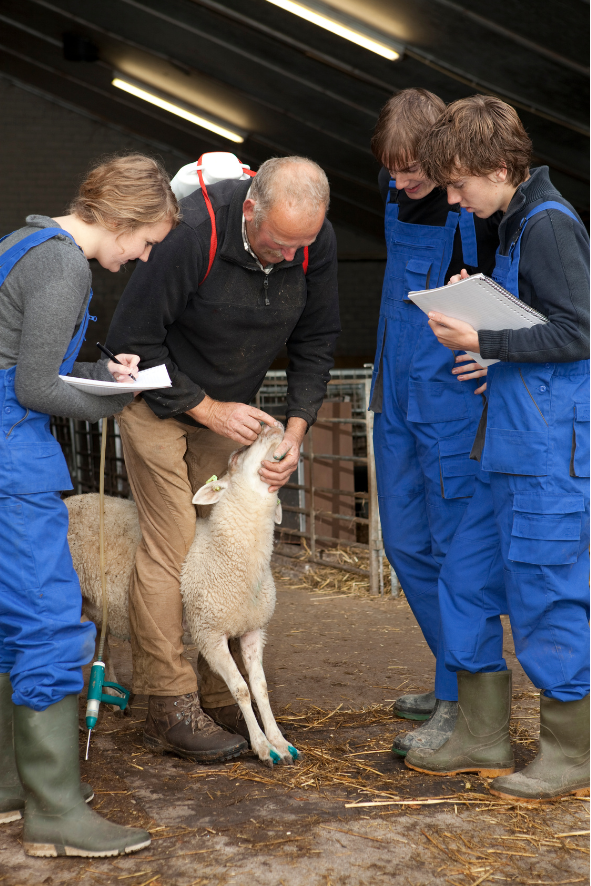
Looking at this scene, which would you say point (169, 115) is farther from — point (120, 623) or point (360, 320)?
point (120, 623)

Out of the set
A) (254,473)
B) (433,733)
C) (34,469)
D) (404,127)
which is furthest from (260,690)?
(404,127)

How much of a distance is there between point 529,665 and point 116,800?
1.20 meters

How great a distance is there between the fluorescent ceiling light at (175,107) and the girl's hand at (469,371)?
8974mm

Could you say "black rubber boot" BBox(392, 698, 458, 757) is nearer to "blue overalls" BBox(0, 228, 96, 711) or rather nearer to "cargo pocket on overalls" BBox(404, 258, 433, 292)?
"blue overalls" BBox(0, 228, 96, 711)

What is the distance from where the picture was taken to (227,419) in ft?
9.43

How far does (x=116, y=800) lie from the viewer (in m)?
2.45

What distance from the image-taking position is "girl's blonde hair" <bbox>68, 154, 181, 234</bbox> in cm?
224

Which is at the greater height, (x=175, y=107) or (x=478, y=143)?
(x=175, y=107)

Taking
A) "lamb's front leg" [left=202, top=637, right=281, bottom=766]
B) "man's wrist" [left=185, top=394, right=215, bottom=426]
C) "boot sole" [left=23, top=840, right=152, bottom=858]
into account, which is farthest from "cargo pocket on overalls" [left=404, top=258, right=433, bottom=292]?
"boot sole" [left=23, top=840, right=152, bottom=858]

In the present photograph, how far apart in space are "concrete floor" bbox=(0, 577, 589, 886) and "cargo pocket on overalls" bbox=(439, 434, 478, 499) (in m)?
0.84

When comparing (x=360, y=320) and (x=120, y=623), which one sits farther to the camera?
(x=360, y=320)

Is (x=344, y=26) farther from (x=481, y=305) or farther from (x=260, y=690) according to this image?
(x=260, y=690)

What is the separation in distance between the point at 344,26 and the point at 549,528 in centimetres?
544

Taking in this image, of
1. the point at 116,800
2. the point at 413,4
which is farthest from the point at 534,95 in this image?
the point at 116,800
